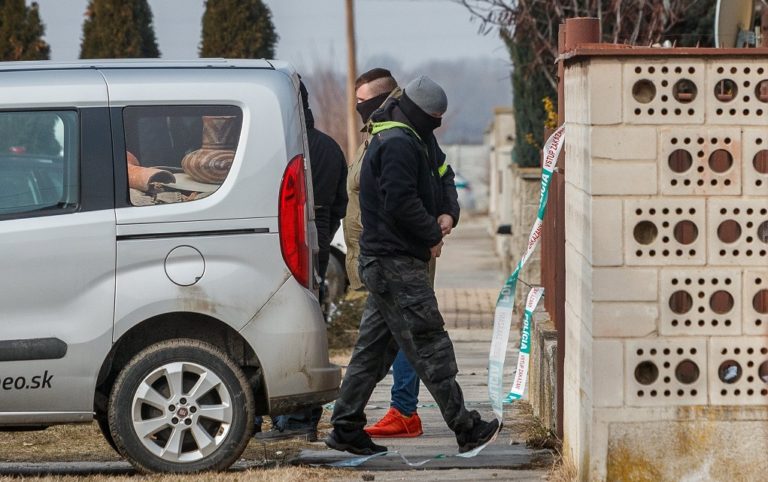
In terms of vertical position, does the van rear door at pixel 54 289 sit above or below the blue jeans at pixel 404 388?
above

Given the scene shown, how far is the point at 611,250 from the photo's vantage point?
5574 mm

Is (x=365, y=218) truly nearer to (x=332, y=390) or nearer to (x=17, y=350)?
(x=332, y=390)

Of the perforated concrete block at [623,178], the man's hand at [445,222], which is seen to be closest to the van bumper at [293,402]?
the man's hand at [445,222]

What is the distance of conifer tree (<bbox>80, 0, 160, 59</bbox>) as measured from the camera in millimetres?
15617

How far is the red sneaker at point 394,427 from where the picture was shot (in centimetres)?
757

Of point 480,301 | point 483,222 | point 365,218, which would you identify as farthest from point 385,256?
point 483,222

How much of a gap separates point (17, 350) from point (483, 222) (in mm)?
35106

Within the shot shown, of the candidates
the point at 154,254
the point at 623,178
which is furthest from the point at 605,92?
the point at 154,254

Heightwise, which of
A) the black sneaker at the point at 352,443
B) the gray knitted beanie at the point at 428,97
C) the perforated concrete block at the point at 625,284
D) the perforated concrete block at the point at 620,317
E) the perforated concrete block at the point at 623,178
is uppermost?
the gray knitted beanie at the point at 428,97

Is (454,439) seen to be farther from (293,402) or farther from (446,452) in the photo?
(293,402)

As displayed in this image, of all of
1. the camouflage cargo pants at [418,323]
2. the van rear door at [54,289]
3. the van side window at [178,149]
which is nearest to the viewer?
the van rear door at [54,289]

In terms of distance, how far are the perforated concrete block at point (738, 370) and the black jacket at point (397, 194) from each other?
153cm

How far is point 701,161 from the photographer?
18.2ft

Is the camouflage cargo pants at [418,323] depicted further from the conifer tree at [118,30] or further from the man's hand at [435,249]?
the conifer tree at [118,30]
